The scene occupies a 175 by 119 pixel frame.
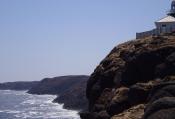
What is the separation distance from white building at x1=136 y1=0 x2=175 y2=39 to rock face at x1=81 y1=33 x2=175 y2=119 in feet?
28.5

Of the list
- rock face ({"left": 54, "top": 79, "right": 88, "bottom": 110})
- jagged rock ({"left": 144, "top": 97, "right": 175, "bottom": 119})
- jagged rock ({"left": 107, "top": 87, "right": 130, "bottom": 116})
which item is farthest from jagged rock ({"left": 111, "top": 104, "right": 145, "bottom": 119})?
rock face ({"left": 54, "top": 79, "right": 88, "bottom": 110})

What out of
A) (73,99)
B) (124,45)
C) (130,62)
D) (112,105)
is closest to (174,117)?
(112,105)

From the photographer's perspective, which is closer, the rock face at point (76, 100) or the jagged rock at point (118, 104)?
the jagged rock at point (118, 104)

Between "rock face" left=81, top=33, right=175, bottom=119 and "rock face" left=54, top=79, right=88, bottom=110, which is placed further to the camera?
"rock face" left=54, top=79, right=88, bottom=110

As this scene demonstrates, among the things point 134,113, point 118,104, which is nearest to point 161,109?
point 134,113

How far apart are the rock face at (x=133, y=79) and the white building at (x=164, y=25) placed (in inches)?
341

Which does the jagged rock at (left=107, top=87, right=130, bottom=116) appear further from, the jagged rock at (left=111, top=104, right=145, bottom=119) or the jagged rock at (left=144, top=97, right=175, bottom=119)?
the jagged rock at (left=144, top=97, right=175, bottom=119)

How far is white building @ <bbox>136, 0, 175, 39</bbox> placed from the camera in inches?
2330

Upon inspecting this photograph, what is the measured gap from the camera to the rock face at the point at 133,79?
36.2 meters

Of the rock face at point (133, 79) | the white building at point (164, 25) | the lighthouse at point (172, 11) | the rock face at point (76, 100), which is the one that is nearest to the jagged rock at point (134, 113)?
the rock face at point (133, 79)

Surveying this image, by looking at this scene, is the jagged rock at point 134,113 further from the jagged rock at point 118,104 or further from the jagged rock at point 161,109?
the jagged rock at point 161,109

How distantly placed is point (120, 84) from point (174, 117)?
674 inches

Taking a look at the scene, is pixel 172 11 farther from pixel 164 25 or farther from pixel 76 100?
pixel 76 100

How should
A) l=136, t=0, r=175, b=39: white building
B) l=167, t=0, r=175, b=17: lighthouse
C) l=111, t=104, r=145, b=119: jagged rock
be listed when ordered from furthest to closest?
l=167, t=0, r=175, b=17: lighthouse, l=136, t=0, r=175, b=39: white building, l=111, t=104, r=145, b=119: jagged rock
